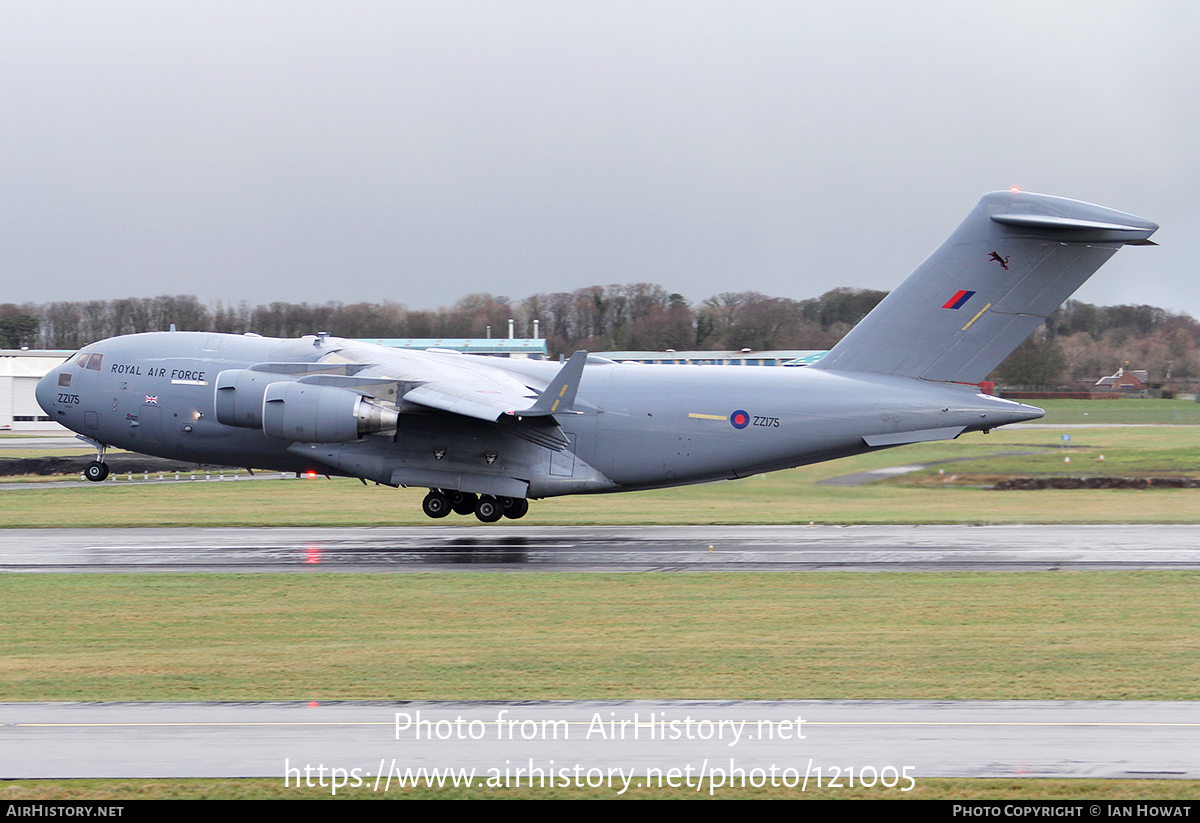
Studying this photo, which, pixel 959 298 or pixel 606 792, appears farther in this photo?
pixel 959 298

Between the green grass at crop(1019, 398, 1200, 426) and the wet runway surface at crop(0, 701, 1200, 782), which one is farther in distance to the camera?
the green grass at crop(1019, 398, 1200, 426)

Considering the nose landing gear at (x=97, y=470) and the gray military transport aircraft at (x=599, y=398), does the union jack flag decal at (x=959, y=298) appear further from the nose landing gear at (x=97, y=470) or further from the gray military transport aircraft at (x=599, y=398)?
the nose landing gear at (x=97, y=470)

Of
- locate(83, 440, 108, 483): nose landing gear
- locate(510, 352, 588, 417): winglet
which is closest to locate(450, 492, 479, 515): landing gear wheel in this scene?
locate(510, 352, 588, 417): winglet

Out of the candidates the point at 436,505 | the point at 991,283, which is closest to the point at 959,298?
the point at 991,283

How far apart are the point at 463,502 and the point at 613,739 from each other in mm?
15809

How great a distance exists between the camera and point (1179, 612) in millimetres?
14086

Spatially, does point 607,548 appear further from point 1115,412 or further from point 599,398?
point 1115,412

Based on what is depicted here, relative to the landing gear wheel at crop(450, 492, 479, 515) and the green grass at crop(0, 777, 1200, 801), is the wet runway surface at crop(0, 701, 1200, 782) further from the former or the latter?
the landing gear wheel at crop(450, 492, 479, 515)

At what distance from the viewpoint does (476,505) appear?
2397 centimetres

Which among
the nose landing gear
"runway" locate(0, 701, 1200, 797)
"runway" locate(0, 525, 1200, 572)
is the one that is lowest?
"runway" locate(0, 525, 1200, 572)

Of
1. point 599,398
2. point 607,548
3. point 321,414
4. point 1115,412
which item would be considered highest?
point 599,398

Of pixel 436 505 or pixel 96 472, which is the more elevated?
pixel 96 472

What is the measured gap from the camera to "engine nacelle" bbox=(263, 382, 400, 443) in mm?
21141

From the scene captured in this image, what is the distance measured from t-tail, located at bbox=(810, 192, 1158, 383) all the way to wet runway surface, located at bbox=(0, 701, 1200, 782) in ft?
41.8
